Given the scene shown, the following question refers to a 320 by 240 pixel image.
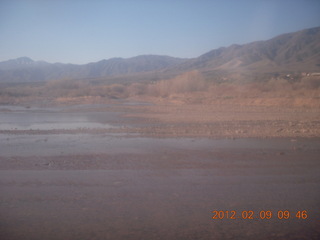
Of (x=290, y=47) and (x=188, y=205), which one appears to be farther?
(x=290, y=47)

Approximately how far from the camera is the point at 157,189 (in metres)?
6.42

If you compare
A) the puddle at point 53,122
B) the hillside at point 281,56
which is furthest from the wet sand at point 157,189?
the hillside at point 281,56

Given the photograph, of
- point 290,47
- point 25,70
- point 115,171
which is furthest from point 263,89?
point 25,70

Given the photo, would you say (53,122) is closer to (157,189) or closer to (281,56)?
(157,189)

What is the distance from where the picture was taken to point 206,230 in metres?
4.66

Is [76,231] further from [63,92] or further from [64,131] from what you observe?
[63,92]

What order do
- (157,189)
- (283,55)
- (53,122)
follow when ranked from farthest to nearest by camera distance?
(283,55), (53,122), (157,189)

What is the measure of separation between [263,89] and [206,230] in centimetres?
4001

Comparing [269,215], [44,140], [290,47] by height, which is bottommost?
[269,215]
